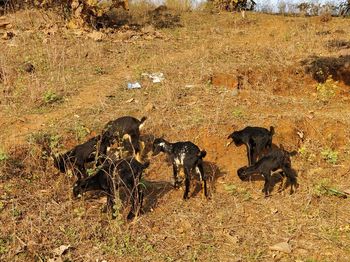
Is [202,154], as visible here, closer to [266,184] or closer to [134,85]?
[266,184]

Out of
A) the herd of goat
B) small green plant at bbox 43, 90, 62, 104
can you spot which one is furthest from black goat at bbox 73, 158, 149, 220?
small green plant at bbox 43, 90, 62, 104

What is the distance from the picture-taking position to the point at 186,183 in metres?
7.11

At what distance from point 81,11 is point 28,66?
3.84 meters

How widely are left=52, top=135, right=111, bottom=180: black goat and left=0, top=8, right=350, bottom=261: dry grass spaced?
0.81 ft

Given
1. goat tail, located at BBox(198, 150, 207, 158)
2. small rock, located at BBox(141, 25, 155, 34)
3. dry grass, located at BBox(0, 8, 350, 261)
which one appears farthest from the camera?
small rock, located at BBox(141, 25, 155, 34)

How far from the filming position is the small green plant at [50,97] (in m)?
9.90

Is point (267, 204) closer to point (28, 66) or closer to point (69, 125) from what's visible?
point (69, 125)

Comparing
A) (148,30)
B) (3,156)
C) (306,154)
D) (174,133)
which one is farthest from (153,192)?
(148,30)

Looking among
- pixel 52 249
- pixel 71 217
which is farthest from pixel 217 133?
pixel 52 249

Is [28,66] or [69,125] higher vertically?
[28,66]

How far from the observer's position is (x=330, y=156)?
8305 millimetres

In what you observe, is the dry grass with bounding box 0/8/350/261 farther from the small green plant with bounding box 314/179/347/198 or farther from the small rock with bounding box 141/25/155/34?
the small rock with bounding box 141/25/155/34

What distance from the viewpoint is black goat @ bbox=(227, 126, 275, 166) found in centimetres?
779

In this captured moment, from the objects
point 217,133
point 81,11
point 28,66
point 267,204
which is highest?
point 81,11
